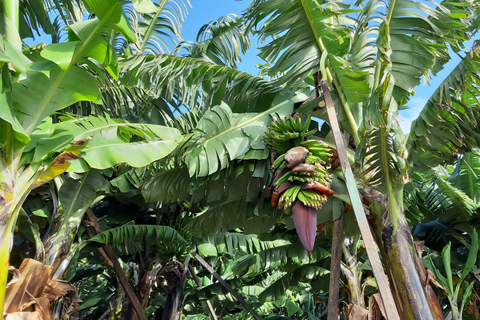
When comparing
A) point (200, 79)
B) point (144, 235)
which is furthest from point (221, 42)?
point (144, 235)

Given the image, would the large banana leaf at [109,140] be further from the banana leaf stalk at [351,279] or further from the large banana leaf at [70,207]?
the banana leaf stalk at [351,279]

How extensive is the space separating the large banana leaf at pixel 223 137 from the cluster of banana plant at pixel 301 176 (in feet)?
0.81

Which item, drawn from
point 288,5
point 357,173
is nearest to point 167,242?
point 357,173

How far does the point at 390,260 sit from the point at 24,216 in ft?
14.5

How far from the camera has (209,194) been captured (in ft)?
13.0

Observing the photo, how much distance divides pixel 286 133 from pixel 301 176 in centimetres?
51

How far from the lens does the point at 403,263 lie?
2656 mm

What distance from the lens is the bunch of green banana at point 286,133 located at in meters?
3.29

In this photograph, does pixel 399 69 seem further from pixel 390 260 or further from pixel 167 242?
pixel 167 242

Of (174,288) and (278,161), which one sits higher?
(278,161)

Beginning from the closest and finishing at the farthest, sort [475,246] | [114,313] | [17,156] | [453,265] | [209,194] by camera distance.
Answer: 1. [17,156]
2. [475,246]
3. [209,194]
4. [453,265]
5. [114,313]

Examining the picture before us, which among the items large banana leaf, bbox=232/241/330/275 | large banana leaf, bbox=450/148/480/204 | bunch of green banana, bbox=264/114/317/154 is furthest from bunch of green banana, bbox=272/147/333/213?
large banana leaf, bbox=450/148/480/204

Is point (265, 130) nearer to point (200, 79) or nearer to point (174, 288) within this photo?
point (200, 79)

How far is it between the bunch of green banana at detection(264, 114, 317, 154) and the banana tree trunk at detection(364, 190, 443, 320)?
0.78m
